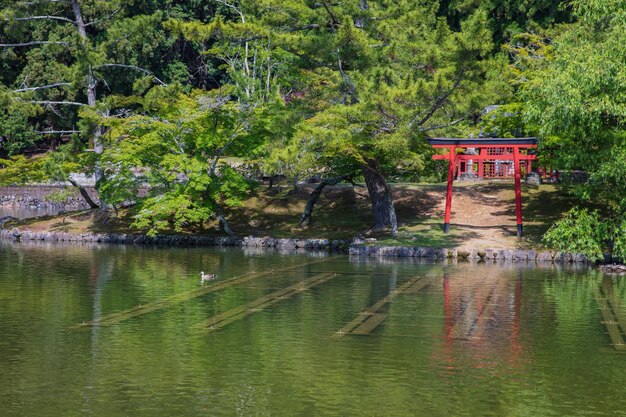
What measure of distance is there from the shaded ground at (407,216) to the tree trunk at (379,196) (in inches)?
31.5

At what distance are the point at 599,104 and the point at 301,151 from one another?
12654 millimetres

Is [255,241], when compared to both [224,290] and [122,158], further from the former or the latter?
[224,290]

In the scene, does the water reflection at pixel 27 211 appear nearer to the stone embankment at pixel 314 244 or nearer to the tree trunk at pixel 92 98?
the tree trunk at pixel 92 98

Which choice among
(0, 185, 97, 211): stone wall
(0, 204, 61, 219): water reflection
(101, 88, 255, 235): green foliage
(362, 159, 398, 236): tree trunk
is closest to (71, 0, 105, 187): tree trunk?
(101, 88, 255, 235): green foliage

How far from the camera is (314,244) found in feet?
139

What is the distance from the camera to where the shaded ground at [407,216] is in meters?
41.6

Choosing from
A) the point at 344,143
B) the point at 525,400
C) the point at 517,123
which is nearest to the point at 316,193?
the point at 344,143

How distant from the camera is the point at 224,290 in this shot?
92.5 feet

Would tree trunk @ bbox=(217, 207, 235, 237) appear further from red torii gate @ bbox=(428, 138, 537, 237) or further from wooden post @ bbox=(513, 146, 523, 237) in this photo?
wooden post @ bbox=(513, 146, 523, 237)

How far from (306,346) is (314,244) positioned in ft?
75.1

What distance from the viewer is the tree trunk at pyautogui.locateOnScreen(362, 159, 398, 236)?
141 ft

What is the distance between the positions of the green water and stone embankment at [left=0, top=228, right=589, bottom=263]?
474cm

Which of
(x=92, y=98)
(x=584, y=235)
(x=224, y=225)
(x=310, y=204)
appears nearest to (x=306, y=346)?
(x=584, y=235)

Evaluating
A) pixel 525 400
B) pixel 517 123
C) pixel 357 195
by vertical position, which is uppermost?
pixel 517 123
